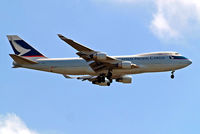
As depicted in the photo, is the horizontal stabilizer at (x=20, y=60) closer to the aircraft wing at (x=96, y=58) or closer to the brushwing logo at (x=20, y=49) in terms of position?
the brushwing logo at (x=20, y=49)

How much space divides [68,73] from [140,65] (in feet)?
35.8

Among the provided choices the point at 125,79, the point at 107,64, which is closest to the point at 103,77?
the point at 107,64

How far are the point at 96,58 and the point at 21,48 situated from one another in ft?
48.1

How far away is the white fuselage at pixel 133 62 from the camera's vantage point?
61.1 meters

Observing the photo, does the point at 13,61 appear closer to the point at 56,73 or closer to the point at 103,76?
the point at 56,73

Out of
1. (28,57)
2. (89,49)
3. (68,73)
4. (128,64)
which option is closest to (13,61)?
(28,57)

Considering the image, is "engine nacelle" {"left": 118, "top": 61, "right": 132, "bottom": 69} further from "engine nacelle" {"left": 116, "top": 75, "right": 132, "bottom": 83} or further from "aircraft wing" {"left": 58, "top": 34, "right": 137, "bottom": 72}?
"engine nacelle" {"left": 116, "top": 75, "right": 132, "bottom": 83}

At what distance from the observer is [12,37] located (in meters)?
66.8

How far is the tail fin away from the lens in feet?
213

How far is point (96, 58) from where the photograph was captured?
189 feet

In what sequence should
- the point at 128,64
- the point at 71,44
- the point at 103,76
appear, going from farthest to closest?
the point at 103,76 < the point at 128,64 < the point at 71,44

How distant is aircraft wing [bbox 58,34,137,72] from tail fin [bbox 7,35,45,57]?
951cm

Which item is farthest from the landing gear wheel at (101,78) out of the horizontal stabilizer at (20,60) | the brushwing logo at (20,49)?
the brushwing logo at (20,49)

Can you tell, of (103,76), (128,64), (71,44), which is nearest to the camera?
(71,44)
